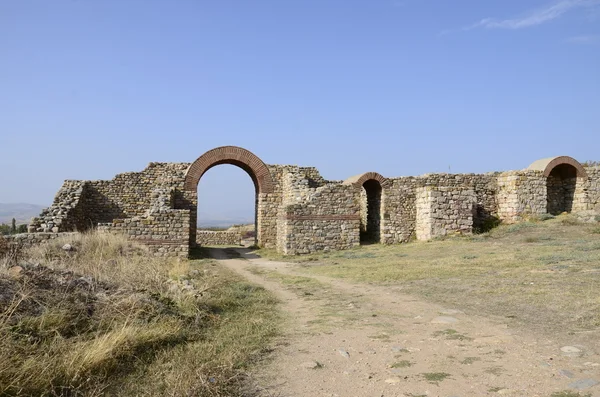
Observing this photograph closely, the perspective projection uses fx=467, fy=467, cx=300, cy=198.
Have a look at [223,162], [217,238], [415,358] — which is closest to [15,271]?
[415,358]

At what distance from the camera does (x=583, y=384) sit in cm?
381

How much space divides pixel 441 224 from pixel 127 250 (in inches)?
424

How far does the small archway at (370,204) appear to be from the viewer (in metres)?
18.5

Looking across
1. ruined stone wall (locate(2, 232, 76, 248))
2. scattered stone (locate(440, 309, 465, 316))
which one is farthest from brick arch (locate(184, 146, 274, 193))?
scattered stone (locate(440, 309, 465, 316))

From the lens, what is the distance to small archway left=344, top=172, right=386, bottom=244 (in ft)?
60.6

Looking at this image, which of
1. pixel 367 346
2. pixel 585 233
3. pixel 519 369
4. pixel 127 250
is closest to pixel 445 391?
pixel 519 369

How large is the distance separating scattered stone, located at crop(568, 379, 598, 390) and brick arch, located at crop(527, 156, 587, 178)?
53.9ft

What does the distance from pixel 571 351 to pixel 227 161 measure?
16.8 m

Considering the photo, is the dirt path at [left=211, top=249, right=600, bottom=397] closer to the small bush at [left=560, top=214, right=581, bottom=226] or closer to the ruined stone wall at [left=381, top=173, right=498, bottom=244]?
the ruined stone wall at [left=381, top=173, right=498, bottom=244]

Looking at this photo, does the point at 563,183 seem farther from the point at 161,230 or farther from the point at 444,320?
the point at 444,320

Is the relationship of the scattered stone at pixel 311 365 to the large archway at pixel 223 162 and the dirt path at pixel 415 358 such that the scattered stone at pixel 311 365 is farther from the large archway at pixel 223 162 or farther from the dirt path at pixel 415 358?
the large archway at pixel 223 162

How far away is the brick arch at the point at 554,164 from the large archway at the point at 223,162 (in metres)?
11.0

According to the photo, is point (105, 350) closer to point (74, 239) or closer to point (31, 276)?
point (31, 276)

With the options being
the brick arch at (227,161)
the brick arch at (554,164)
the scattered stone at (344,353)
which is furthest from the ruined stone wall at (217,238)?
the scattered stone at (344,353)
